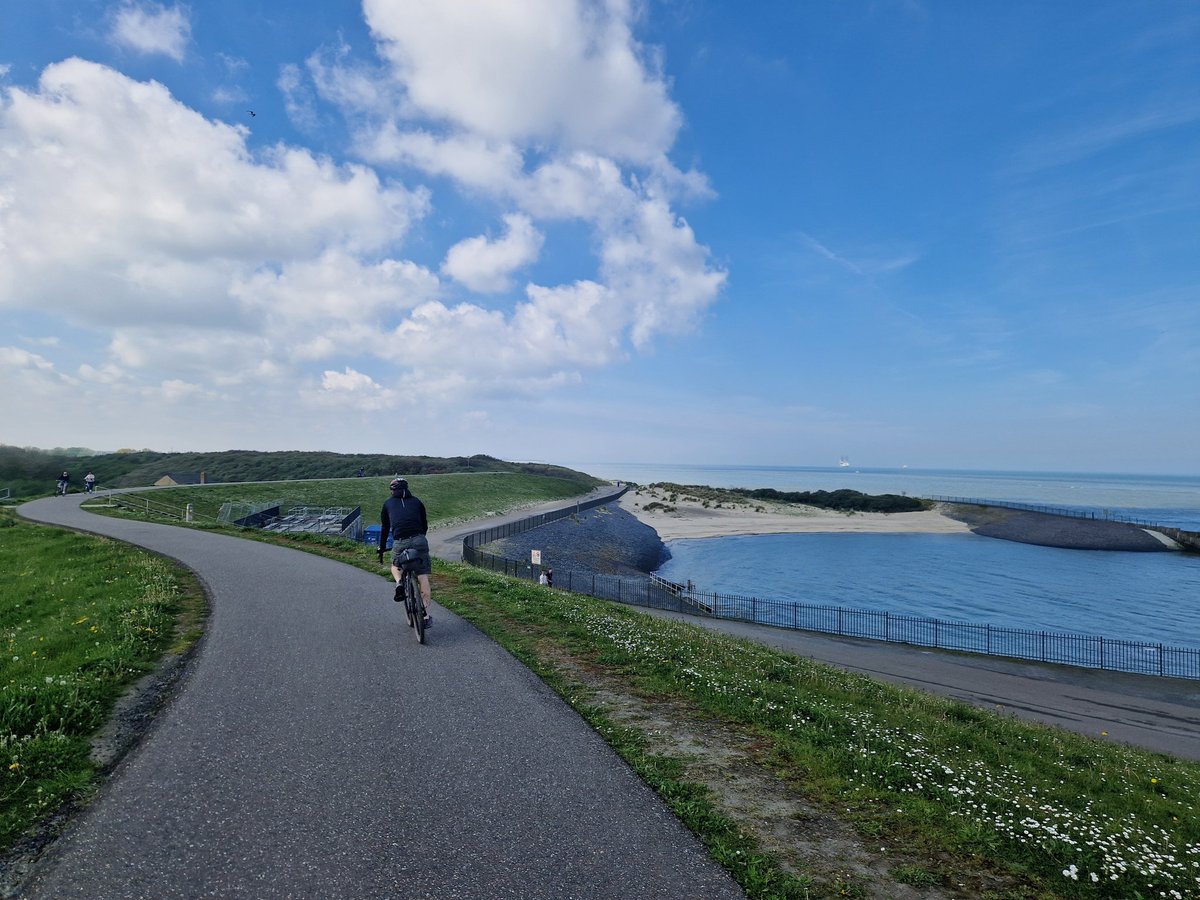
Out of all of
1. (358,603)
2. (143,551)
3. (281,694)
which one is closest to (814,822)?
(281,694)

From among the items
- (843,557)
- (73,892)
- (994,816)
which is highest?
(73,892)

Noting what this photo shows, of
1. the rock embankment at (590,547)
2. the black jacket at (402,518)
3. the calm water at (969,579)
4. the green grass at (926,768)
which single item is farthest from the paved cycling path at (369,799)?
the calm water at (969,579)

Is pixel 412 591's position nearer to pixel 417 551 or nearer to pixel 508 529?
pixel 417 551

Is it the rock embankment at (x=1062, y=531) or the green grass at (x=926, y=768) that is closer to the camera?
the green grass at (x=926, y=768)

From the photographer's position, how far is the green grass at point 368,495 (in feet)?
156

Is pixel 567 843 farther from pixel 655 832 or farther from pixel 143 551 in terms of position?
pixel 143 551

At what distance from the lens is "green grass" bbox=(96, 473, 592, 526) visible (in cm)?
4763

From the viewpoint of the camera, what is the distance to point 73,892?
12.1 feet

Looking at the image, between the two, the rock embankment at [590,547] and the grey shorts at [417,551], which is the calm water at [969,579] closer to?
the rock embankment at [590,547]

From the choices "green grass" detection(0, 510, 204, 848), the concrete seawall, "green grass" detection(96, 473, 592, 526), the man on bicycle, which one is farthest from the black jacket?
the concrete seawall

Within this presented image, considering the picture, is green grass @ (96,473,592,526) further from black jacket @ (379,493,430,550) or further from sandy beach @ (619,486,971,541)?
black jacket @ (379,493,430,550)

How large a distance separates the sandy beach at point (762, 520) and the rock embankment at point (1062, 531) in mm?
4825

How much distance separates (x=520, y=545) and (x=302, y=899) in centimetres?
4335

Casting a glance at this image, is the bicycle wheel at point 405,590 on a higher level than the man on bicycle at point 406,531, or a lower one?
lower
